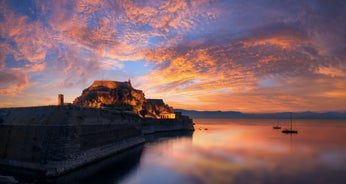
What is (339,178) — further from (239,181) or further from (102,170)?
(102,170)

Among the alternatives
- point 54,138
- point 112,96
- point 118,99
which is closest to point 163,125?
point 118,99

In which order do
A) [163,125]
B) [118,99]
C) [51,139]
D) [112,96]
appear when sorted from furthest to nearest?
[118,99], [112,96], [163,125], [51,139]

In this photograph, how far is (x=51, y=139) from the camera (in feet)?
74.2

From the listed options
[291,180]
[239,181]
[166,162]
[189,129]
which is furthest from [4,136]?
[189,129]

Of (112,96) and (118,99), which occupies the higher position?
(112,96)

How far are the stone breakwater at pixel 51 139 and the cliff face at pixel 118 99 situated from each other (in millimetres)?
62571

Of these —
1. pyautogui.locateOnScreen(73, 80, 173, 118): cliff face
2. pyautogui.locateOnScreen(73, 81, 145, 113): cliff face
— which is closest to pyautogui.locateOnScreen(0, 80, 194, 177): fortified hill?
pyautogui.locateOnScreen(73, 80, 173, 118): cliff face

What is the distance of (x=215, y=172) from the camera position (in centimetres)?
2716

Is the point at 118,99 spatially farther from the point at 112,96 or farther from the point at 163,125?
the point at 163,125

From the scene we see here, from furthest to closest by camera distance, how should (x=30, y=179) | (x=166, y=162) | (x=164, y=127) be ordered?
(x=164, y=127), (x=166, y=162), (x=30, y=179)

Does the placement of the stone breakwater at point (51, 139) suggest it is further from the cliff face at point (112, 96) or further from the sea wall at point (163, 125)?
the cliff face at point (112, 96)

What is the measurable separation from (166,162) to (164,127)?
56.5m

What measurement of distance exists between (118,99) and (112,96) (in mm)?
3031

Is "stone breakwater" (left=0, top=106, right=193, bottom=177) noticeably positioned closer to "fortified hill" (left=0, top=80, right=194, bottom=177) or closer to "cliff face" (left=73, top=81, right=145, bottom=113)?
"fortified hill" (left=0, top=80, right=194, bottom=177)
